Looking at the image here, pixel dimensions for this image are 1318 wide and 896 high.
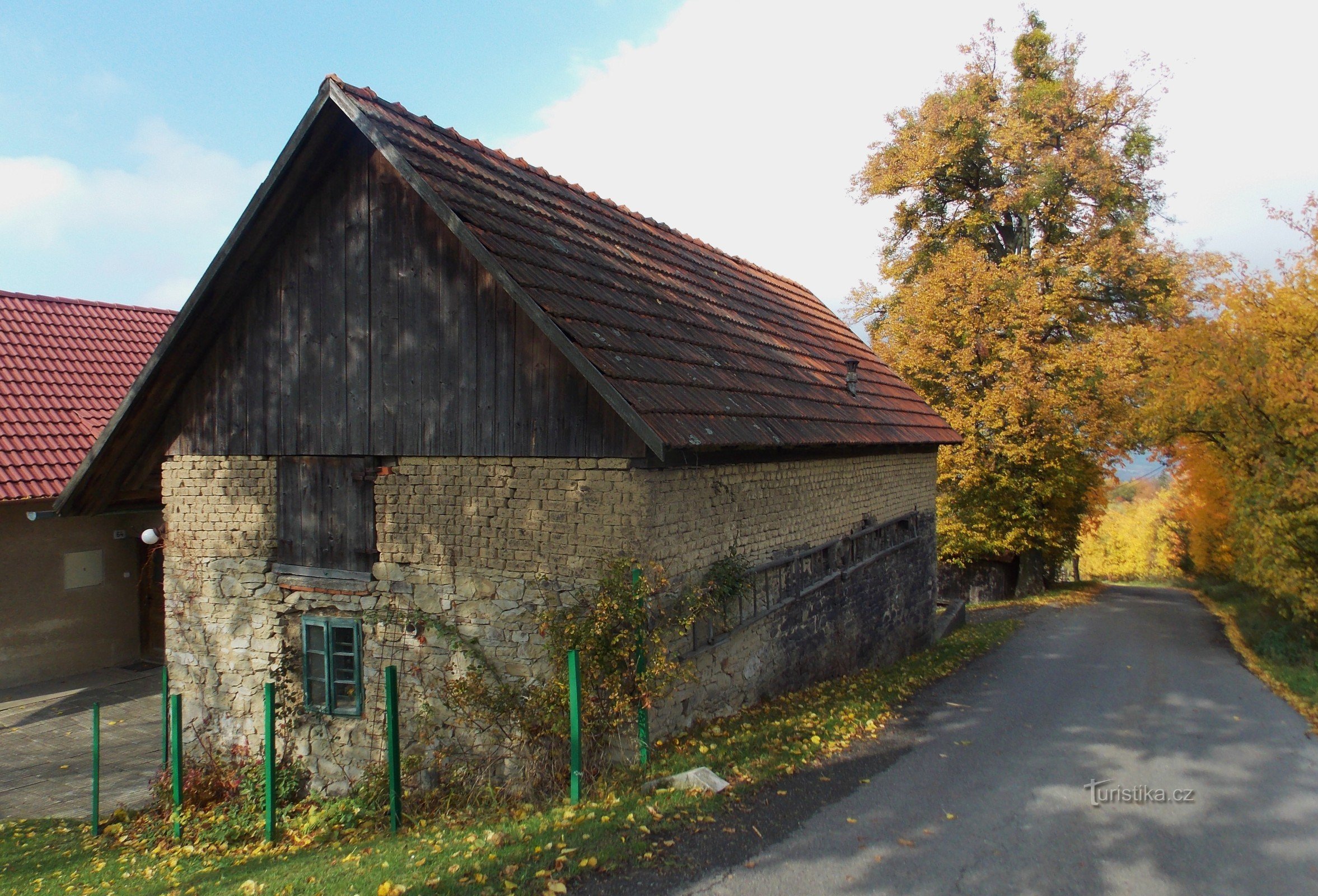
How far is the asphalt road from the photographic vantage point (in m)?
5.54

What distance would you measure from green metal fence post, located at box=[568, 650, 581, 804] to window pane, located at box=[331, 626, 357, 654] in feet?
10.3

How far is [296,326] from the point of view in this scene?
28.1ft

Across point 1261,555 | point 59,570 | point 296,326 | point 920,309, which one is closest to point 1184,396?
point 1261,555

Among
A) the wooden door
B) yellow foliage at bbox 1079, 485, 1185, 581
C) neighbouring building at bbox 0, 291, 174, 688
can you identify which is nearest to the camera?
neighbouring building at bbox 0, 291, 174, 688

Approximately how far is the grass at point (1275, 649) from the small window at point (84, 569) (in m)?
18.5

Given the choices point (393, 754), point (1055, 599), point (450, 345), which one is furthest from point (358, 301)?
point (1055, 599)

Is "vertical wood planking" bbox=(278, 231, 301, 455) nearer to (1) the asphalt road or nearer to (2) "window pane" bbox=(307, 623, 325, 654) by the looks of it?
(2) "window pane" bbox=(307, 623, 325, 654)

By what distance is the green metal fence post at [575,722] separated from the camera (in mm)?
6395

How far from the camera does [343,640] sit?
8.52 meters

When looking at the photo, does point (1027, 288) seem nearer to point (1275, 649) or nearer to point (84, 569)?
point (1275, 649)

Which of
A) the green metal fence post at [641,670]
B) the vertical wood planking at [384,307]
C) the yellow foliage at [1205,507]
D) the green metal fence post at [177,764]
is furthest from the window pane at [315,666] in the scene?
the yellow foliage at [1205,507]

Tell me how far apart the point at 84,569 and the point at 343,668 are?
28.8 ft

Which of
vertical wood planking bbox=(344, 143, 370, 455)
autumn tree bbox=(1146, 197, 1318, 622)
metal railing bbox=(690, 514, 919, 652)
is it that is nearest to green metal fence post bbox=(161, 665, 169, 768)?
vertical wood planking bbox=(344, 143, 370, 455)

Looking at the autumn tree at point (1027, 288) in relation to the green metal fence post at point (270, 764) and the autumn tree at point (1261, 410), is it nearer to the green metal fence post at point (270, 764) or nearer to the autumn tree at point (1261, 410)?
the autumn tree at point (1261, 410)
